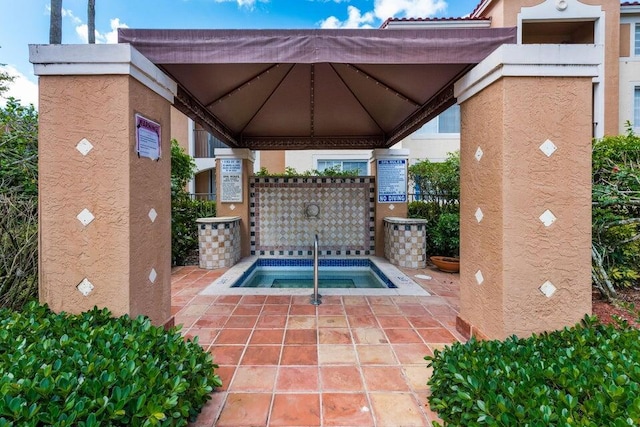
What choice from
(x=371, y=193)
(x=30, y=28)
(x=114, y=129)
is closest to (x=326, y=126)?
(x=371, y=193)

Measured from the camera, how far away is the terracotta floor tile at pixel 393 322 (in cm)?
319

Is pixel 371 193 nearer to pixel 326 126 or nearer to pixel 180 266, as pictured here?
pixel 326 126

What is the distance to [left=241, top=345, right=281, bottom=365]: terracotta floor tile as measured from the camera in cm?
251

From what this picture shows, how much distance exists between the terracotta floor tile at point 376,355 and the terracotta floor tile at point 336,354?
7 cm

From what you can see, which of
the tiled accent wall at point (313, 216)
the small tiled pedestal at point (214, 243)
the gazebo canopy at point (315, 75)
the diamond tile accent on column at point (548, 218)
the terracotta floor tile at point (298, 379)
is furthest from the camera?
the tiled accent wall at point (313, 216)

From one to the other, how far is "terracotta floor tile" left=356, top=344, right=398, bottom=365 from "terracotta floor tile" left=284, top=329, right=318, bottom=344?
472mm

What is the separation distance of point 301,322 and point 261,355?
0.75 m

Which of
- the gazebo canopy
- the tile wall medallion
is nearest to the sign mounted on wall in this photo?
the gazebo canopy

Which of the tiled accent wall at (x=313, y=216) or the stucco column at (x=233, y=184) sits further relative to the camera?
the tiled accent wall at (x=313, y=216)

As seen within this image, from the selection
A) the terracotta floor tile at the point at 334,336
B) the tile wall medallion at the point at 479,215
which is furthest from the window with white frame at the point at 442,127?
the terracotta floor tile at the point at 334,336

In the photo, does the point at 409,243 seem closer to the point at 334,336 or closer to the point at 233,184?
the point at 334,336

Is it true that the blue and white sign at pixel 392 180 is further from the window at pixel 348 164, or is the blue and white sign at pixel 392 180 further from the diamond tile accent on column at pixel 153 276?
the diamond tile accent on column at pixel 153 276

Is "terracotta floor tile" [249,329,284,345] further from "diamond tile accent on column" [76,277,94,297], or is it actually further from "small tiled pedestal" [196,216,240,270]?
"small tiled pedestal" [196,216,240,270]

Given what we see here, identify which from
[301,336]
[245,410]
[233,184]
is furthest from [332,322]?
[233,184]
